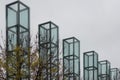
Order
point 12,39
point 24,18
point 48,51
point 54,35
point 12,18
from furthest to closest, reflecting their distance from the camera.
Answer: point 54,35, point 48,51, point 24,18, point 12,18, point 12,39

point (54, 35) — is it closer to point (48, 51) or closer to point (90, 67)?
point (48, 51)

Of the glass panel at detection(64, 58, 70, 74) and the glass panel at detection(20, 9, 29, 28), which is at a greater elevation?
the glass panel at detection(20, 9, 29, 28)

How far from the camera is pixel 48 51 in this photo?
24.6 meters

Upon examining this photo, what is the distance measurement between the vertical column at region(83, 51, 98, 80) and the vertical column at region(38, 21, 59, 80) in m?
9.07

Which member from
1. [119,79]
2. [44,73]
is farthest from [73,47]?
[119,79]

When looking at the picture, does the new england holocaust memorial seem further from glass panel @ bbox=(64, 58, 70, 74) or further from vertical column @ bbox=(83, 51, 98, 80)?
vertical column @ bbox=(83, 51, 98, 80)

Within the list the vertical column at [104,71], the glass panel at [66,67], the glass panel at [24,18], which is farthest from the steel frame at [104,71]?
the glass panel at [24,18]

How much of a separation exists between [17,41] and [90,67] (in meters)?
14.4

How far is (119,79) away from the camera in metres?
46.7

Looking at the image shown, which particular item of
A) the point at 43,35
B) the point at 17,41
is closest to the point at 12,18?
the point at 17,41

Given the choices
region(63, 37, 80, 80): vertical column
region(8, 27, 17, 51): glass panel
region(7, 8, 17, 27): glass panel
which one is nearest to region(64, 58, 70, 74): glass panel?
region(63, 37, 80, 80): vertical column

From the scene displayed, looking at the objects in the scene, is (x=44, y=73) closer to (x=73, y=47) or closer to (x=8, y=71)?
(x=8, y=71)

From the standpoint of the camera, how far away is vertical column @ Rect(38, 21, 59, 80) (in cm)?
2245

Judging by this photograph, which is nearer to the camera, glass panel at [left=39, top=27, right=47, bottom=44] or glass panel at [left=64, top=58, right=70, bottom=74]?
glass panel at [left=39, top=27, right=47, bottom=44]
